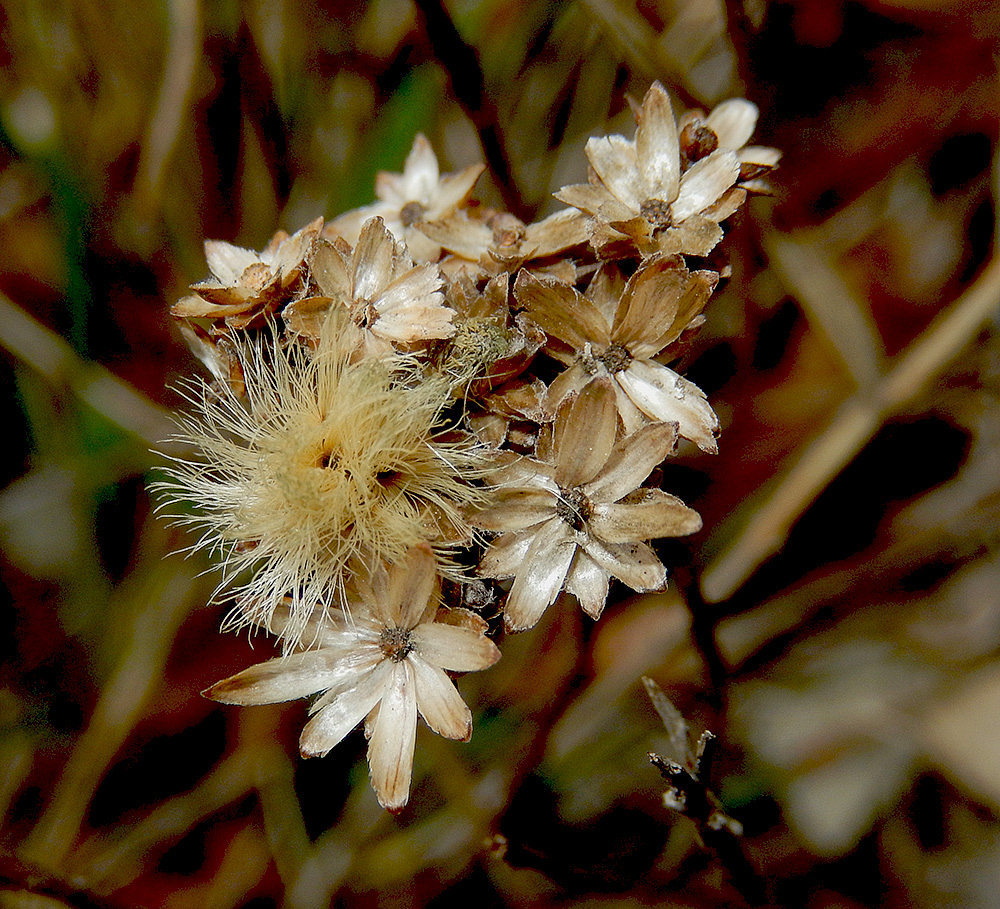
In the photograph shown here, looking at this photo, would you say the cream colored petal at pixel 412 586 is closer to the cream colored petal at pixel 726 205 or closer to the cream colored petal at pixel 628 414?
the cream colored petal at pixel 628 414

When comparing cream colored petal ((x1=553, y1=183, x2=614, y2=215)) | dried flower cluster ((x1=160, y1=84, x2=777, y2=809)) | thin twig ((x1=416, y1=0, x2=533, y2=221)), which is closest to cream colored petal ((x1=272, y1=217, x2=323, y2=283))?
dried flower cluster ((x1=160, y1=84, x2=777, y2=809))

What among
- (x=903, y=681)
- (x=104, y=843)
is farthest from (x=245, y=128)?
(x=903, y=681)

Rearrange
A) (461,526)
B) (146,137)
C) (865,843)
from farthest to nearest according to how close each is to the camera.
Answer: (146,137) → (865,843) → (461,526)

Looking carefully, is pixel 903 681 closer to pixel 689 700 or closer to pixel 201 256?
pixel 689 700

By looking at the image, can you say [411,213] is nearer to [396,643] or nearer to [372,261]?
[372,261]

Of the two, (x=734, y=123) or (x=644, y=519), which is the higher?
(x=734, y=123)

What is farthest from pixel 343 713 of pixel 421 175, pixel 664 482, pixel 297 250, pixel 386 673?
pixel 664 482
